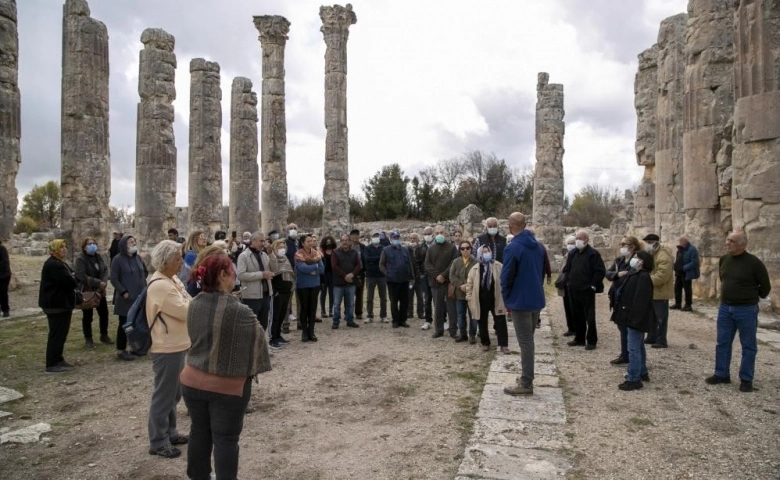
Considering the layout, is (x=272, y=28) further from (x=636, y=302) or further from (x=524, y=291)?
(x=636, y=302)

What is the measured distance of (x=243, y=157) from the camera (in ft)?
73.8

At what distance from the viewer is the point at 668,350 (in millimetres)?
8836

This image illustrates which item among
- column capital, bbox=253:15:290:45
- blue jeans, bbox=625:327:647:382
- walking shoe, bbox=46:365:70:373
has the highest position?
column capital, bbox=253:15:290:45

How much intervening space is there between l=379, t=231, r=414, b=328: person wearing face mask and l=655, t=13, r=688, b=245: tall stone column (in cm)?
928

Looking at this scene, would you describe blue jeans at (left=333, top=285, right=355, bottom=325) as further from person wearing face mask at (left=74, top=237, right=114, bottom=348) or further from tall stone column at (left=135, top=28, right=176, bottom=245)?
tall stone column at (left=135, top=28, right=176, bottom=245)

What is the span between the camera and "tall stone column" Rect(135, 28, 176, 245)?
17859mm

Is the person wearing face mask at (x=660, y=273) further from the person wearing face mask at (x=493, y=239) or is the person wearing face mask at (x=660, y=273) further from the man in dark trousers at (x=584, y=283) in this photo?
the person wearing face mask at (x=493, y=239)

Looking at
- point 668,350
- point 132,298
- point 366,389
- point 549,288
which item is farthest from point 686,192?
point 132,298

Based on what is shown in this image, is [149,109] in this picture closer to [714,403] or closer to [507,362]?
[507,362]

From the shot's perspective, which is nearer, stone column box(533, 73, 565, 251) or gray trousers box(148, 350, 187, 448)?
gray trousers box(148, 350, 187, 448)

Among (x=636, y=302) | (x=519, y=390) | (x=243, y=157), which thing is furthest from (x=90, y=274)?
(x=243, y=157)

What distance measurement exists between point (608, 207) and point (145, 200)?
3200cm

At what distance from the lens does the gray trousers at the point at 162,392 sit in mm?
4848

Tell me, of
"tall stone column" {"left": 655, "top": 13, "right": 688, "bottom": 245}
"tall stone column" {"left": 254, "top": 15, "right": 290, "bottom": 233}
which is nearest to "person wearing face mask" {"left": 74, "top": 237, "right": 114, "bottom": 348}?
"tall stone column" {"left": 254, "top": 15, "right": 290, "bottom": 233}
